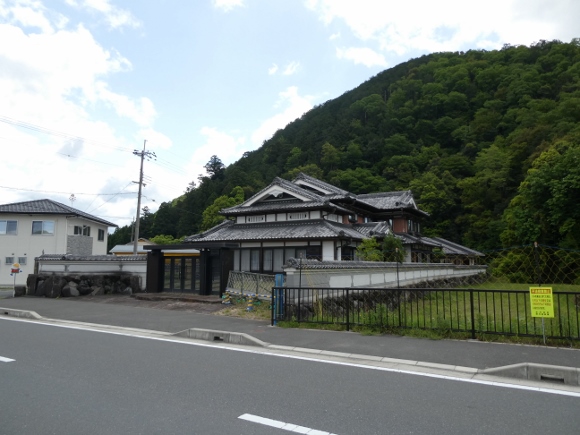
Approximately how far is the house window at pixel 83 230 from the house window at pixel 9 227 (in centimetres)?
447

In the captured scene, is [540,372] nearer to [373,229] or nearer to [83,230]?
[373,229]

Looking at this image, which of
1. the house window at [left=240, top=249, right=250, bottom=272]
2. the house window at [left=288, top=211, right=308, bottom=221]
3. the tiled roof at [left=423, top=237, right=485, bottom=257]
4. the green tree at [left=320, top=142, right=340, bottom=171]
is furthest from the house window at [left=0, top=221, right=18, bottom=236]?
the green tree at [left=320, top=142, right=340, bottom=171]

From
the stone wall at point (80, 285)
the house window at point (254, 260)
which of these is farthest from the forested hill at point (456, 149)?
the stone wall at point (80, 285)

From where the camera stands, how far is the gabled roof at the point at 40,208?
32.1 meters

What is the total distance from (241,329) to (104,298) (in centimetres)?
1151

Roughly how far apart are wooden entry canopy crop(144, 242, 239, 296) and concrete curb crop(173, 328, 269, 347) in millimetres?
7337

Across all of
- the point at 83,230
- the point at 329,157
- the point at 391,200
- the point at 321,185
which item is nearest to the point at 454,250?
the point at 391,200

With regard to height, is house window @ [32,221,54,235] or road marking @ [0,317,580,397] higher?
house window @ [32,221,54,235]

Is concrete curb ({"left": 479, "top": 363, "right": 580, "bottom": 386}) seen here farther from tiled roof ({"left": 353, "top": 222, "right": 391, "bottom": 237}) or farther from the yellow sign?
tiled roof ({"left": 353, "top": 222, "right": 391, "bottom": 237})

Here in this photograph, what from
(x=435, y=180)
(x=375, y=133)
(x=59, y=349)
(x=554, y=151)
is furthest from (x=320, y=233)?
(x=375, y=133)

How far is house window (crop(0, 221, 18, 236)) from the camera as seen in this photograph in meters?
32.2

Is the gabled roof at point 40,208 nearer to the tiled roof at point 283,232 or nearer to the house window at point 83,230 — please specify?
the house window at point 83,230

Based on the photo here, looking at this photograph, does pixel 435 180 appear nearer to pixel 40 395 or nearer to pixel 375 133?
pixel 375 133

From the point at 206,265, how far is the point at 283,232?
8918 mm
